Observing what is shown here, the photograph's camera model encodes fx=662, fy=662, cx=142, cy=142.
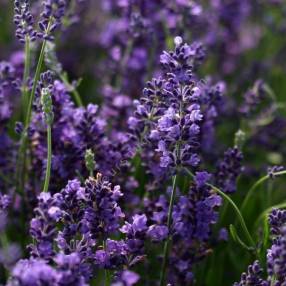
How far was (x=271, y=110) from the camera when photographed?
3.68 meters

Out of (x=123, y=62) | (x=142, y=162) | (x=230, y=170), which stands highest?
A: (x=123, y=62)

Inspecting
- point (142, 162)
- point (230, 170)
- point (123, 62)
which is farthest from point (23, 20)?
Result: point (123, 62)

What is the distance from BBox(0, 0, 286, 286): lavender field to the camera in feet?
7.02

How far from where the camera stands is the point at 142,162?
113 inches

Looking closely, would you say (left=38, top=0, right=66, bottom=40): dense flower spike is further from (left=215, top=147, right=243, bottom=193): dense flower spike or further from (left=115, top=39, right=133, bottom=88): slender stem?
(left=115, top=39, right=133, bottom=88): slender stem

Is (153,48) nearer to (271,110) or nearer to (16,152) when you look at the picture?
(271,110)

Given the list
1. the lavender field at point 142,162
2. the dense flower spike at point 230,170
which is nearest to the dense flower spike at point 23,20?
the lavender field at point 142,162

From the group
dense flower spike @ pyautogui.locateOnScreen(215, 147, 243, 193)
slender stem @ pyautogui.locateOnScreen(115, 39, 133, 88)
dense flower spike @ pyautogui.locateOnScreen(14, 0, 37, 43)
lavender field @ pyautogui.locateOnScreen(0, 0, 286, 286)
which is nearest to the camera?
lavender field @ pyautogui.locateOnScreen(0, 0, 286, 286)

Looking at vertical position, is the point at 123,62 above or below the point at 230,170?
above

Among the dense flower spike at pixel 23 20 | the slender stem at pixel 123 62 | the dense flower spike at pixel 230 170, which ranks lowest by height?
the dense flower spike at pixel 230 170

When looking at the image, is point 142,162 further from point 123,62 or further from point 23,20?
point 123,62

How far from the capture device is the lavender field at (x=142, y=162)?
7.02ft

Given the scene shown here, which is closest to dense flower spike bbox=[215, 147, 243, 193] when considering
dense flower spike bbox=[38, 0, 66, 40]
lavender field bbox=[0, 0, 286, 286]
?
lavender field bbox=[0, 0, 286, 286]

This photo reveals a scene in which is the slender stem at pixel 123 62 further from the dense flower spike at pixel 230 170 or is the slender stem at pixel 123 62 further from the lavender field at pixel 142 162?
the dense flower spike at pixel 230 170
